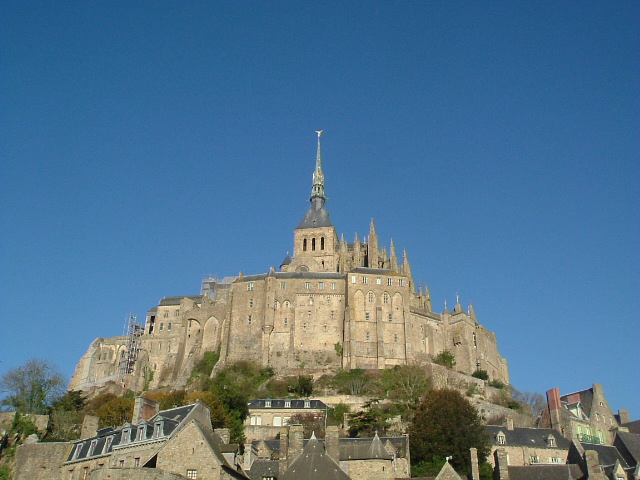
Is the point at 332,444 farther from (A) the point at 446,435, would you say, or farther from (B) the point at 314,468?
(A) the point at 446,435

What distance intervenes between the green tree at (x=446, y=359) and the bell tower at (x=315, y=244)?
1933 cm

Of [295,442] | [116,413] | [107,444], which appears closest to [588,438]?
[295,442]

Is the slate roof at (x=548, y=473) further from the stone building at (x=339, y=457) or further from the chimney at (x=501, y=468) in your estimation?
the stone building at (x=339, y=457)

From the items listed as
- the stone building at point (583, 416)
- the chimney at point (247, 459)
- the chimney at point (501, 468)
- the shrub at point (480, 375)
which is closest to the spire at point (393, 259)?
the shrub at point (480, 375)

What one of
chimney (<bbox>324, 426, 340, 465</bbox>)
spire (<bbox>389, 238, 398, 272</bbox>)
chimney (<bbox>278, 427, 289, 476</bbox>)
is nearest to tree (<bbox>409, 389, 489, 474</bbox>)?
chimney (<bbox>278, 427, 289, 476</bbox>)

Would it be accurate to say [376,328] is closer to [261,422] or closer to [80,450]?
[261,422]

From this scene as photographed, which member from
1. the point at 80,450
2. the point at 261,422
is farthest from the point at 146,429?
the point at 261,422

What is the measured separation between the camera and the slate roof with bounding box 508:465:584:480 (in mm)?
43250

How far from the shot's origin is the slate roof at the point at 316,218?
342 feet

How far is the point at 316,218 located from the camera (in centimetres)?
10606

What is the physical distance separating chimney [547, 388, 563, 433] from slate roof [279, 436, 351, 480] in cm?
3315

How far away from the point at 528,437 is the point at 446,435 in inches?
341

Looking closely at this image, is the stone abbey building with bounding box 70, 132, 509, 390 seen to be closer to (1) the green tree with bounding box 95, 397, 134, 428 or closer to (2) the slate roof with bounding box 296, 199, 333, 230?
(2) the slate roof with bounding box 296, 199, 333, 230

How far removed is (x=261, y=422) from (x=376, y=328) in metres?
26.6
